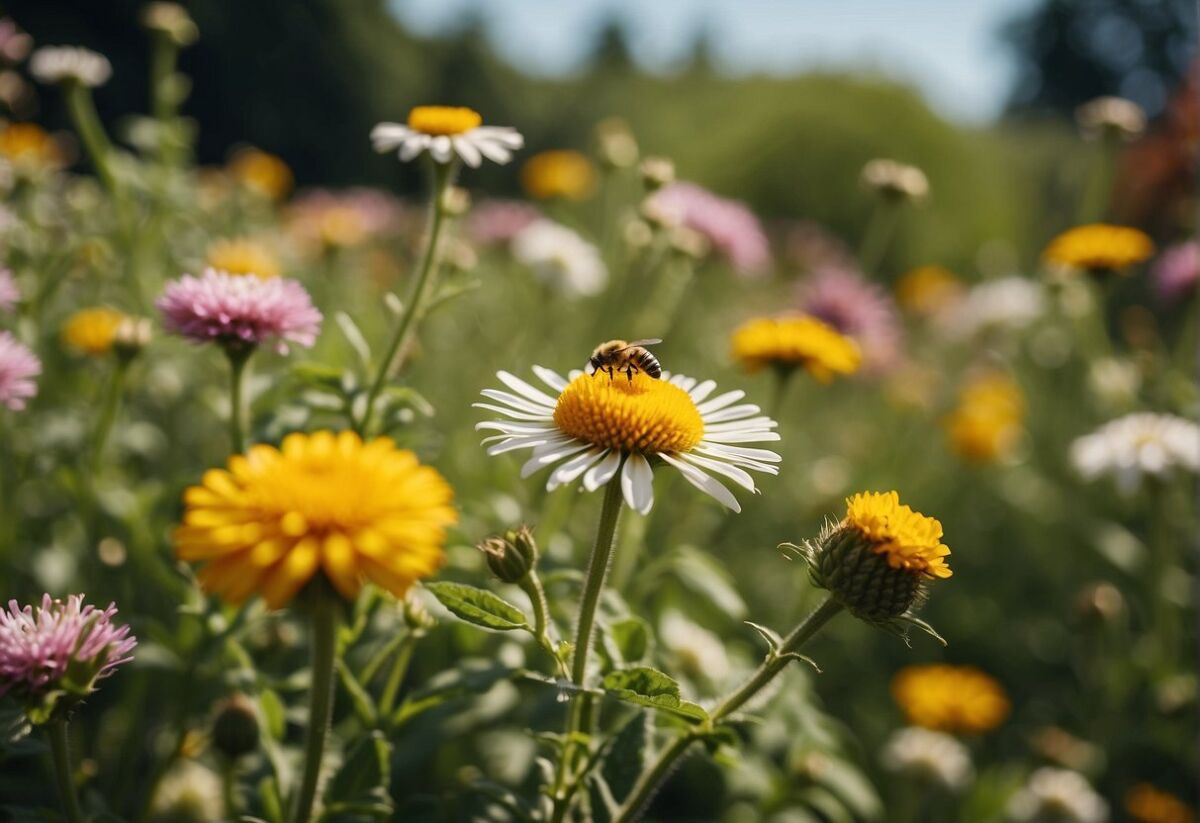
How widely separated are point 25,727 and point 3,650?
0.15m

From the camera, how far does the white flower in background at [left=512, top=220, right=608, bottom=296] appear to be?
10.8 feet

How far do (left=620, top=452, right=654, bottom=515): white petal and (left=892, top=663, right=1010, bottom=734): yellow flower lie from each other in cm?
196

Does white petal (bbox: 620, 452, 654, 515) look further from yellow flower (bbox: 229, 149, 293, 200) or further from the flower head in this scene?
yellow flower (bbox: 229, 149, 293, 200)

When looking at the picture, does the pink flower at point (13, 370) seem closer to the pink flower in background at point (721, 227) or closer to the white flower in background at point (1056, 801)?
the pink flower in background at point (721, 227)

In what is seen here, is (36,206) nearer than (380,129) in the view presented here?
No

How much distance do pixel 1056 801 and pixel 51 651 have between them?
2738mm

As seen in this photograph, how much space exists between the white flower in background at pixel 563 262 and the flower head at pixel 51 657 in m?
2.25

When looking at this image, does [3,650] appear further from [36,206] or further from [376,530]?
[36,206]

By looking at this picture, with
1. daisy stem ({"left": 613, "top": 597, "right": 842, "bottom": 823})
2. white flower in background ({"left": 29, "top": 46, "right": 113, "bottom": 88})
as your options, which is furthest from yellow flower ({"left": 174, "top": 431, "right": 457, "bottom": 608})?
white flower in background ({"left": 29, "top": 46, "right": 113, "bottom": 88})

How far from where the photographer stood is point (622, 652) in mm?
1562

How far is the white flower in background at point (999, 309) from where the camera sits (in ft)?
16.4

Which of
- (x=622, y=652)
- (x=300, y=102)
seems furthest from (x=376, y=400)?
(x=300, y=102)

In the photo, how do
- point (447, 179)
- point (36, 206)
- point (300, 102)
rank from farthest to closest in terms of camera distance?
point (300, 102)
point (36, 206)
point (447, 179)

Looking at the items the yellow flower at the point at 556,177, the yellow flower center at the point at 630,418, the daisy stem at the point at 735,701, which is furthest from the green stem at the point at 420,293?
the yellow flower at the point at 556,177
